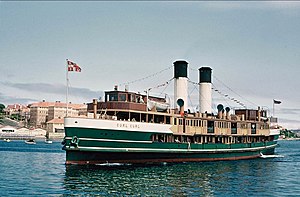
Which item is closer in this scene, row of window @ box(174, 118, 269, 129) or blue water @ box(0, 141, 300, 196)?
blue water @ box(0, 141, 300, 196)

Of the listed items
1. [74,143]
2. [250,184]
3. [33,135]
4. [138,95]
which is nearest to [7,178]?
[74,143]

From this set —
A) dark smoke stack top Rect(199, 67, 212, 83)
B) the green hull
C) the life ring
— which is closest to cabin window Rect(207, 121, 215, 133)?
the green hull

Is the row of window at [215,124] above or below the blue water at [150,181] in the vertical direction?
above

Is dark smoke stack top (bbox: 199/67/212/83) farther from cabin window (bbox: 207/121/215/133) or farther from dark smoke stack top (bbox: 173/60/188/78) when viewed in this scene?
cabin window (bbox: 207/121/215/133)

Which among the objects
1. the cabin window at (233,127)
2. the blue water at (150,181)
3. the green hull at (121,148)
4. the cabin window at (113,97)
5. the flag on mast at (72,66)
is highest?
the flag on mast at (72,66)

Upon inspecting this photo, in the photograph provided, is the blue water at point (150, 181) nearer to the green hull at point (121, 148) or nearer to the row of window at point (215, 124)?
the green hull at point (121, 148)

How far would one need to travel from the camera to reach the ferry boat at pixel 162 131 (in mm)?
43156

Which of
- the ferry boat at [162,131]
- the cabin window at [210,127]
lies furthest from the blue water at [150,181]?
the cabin window at [210,127]

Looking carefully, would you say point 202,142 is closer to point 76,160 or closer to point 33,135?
point 76,160

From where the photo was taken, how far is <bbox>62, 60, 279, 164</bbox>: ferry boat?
43.2 m

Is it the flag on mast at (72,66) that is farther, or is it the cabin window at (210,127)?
the cabin window at (210,127)

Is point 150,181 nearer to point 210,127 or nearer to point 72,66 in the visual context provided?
point 72,66

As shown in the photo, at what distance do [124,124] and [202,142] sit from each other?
50.4 ft

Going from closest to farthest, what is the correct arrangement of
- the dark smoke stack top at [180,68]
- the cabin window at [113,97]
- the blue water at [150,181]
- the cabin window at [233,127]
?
the blue water at [150,181] → the cabin window at [113,97] → the dark smoke stack top at [180,68] → the cabin window at [233,127]
